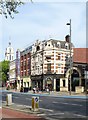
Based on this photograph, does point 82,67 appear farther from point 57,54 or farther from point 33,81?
point 33,81

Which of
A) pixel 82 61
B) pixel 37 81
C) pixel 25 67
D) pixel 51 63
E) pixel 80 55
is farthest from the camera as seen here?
pixel 25 67

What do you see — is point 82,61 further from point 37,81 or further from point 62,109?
point 62,109

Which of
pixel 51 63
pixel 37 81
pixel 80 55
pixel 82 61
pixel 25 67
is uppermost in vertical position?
pixel 80 55

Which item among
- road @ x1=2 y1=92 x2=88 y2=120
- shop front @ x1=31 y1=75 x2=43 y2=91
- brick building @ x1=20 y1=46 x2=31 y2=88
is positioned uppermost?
brick building @ x1=20 y1=46 x2=31 y2=88

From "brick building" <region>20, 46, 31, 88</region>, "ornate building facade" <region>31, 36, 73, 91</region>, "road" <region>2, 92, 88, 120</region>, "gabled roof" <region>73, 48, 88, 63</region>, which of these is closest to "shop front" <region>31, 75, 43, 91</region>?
"ornate building facade" <region>31, 36, 73, 91</region>

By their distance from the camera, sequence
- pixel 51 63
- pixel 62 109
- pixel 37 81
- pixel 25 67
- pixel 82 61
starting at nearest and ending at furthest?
pixel 62 109
pixel 82 61
pixel 51 63
pixel 37 81
pixel 25 67

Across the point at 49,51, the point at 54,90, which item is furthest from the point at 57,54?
the point at 54,90

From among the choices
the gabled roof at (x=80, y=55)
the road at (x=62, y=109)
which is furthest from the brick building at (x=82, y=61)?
the road at (x=62, y=109)

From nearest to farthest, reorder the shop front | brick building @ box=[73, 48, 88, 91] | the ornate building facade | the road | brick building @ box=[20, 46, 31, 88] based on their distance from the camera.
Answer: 1. the road
2. brick building @ box=[73, 48, 88, 91]
3. the ornate building facade
4. the shop front
5. brick building @ box=[20, 46, 31, 88]

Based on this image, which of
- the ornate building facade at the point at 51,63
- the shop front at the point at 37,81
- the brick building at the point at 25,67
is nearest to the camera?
the ornate building facade at the point at 51,63

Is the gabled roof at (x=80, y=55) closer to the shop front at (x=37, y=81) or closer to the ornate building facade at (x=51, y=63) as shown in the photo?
the ornate building facade at (x=51, y=63)

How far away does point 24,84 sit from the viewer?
91.3m

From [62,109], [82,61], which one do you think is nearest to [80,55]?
[82,61]

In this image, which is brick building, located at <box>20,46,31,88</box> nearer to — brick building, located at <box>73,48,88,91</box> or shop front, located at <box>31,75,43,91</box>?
shop front, located at <box>31,75,43,91</box>
